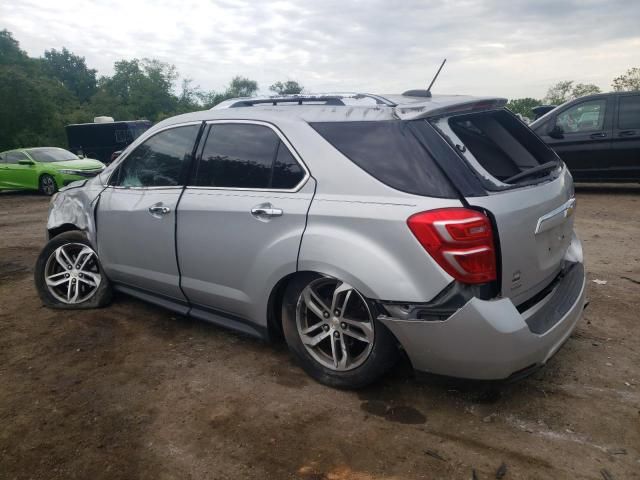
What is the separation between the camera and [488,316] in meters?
2.48

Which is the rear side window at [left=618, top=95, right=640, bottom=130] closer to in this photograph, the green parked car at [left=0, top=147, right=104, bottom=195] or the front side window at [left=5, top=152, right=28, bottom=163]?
the green parked car at [left=0, top=147, right=104, bottom=195]

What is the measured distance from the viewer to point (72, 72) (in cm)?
8600

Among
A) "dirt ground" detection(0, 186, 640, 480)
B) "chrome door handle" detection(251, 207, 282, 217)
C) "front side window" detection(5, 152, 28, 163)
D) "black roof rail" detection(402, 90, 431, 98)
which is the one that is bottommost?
"front side window" detection(5, 152, 28, 163)

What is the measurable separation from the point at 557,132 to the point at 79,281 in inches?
334

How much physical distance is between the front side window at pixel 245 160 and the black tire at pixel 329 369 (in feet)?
2.03

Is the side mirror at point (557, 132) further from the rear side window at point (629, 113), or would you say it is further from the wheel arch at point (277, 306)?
the wheel arch at point (277, 306)

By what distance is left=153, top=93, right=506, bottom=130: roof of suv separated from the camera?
2.91 m

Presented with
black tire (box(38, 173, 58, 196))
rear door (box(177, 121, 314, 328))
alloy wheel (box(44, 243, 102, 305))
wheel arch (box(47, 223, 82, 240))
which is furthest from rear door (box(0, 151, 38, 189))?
rear door (box(177, 121, 314, 328))

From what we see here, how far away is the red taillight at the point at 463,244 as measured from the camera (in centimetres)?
248

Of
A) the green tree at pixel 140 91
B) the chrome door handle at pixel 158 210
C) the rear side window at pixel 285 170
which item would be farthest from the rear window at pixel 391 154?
the green tree at pixel 140 91

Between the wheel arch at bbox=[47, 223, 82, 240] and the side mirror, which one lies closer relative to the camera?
the wheel arch at bbox=[47, 223, 82, 240]

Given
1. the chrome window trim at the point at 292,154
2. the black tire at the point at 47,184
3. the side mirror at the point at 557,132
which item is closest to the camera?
the chrome window trim at the point at 292,154

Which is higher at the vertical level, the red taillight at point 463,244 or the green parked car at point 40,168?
the red taillight at point 463,244

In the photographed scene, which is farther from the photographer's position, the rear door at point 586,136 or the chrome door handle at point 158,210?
the rear door at point 586,136
